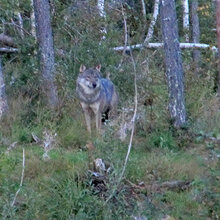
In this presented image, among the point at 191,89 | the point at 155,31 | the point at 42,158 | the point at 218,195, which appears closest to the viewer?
the point at 218,195

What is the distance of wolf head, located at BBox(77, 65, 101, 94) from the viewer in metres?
13.1

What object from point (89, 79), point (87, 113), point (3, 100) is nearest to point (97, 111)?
point (87, 113)

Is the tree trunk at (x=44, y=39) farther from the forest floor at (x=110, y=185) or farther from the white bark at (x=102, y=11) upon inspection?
the forest floor at (x=110, y=185)

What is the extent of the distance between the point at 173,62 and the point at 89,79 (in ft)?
7.12

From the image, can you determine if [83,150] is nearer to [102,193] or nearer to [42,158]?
[42,158]

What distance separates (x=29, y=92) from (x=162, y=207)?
624 cm

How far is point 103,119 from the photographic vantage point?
44.1 ft

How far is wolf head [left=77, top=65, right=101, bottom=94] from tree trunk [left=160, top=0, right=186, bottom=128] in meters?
1.90

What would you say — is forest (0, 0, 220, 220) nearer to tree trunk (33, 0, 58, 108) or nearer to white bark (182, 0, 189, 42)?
tree trunk (33, 0, 58, 108)

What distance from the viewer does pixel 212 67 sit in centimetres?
1528

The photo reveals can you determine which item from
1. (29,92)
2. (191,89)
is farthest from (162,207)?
(29,92)

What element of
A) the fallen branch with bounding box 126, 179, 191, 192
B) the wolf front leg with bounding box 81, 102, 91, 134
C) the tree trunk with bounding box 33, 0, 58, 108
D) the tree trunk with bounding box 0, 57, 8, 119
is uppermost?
the tree trunk with bounding box 33, 0, 58, 108

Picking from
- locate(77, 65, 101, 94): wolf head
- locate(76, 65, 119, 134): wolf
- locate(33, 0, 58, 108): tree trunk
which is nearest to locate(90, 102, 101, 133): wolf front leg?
locate(76, 65, 119, 134): wolf

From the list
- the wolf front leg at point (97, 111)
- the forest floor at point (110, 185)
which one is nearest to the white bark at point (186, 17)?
the wolf front leg at point (97, 111)
